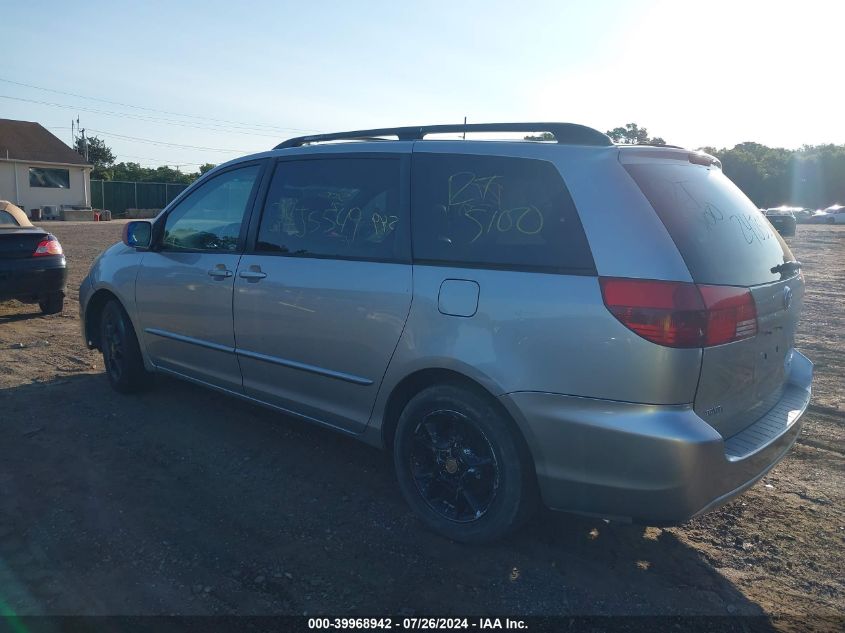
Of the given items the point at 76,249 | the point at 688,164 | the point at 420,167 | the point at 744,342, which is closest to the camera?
the point at 744,342

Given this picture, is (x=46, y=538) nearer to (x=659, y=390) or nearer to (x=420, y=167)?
(x=420, y=167)

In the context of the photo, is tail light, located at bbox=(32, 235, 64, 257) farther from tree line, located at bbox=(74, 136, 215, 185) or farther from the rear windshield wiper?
tree line, located at bbox=(74, 136, 215, 185)

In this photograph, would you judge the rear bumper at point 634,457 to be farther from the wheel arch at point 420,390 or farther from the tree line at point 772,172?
the tree line at point 772,172

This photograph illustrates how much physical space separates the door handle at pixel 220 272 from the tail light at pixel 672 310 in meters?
2.52

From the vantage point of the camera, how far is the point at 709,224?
3.05 meters

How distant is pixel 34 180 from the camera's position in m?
37.8

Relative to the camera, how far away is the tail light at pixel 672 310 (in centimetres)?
270

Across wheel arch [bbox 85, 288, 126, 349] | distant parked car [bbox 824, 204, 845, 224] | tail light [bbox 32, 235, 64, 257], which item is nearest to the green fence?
tail light [bbox 32, 235, 64, 257]

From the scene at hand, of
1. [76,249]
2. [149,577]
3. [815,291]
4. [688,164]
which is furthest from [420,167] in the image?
[76,249]

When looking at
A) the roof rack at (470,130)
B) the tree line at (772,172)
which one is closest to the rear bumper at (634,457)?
the roof rack at (470,130)

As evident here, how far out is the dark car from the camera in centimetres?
802

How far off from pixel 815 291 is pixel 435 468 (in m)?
11.4

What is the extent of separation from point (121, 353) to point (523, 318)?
3.74m

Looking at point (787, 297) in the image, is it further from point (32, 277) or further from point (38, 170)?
point (38, 170)
